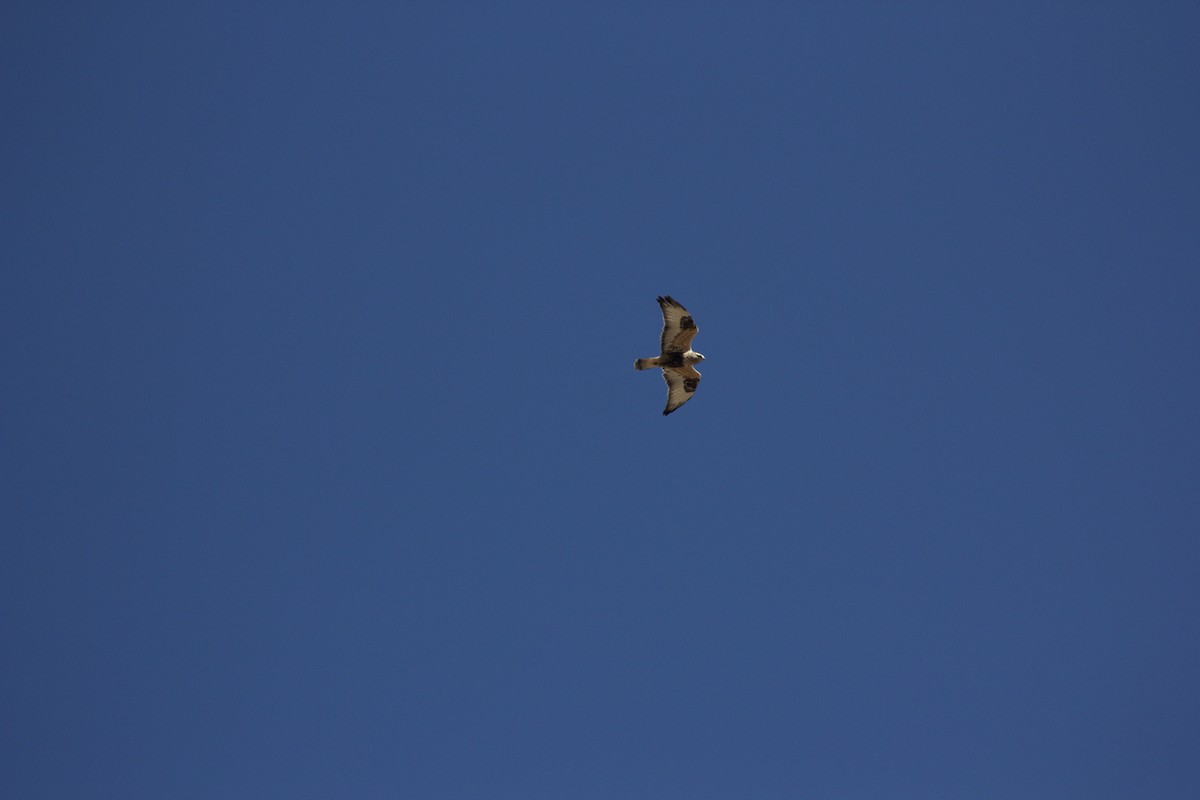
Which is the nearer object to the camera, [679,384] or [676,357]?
[676,357]

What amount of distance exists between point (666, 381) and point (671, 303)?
8.52 ft

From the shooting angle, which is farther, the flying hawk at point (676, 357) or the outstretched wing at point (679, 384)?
the outstretched wing at point (679, 384)

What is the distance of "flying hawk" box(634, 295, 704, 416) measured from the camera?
24.6 meters

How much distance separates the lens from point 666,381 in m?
26.4

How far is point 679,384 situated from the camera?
26297 mm

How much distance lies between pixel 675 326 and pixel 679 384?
6.60 ft

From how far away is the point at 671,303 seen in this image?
2442cm

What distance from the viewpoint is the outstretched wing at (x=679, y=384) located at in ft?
85.3

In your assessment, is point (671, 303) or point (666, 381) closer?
point (671, 303)

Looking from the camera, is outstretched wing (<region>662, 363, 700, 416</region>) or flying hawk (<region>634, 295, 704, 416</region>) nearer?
flying hawk (<region>634, 295, 704, 416</region>)

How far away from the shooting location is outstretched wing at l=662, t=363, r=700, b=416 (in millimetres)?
25984

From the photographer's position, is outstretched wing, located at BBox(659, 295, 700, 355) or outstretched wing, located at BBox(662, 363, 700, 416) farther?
outstretched wing, located at BBox(662, 363, 700, 416)

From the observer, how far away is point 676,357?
25453mm

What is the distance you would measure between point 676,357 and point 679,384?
41.6 inches
